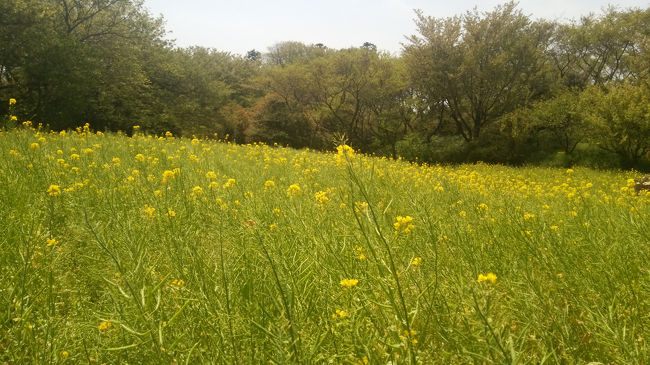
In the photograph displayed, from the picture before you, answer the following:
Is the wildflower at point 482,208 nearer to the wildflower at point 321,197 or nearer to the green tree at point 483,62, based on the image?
the wildflower at point 321,197

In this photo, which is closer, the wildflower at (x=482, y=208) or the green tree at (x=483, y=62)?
the wildflower at (x=482, y=208)

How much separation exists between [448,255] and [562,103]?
56.4ft

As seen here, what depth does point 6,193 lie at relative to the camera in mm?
2893

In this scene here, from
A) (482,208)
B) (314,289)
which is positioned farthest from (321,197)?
(482,208)

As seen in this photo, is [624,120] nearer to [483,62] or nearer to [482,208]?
[483,62]

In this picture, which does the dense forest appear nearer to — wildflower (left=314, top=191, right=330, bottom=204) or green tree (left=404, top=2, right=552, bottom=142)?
green tree (left=404, top=2, right=552, bottom=142)

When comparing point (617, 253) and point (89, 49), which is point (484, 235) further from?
point (89, 49)

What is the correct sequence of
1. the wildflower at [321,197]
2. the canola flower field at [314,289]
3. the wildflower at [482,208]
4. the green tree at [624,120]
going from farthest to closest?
1. the green tree at [624,120]
2. the wildflower at [482,208]
3. the wildflower at [321,197]
4. the canola flower field at [314,289]

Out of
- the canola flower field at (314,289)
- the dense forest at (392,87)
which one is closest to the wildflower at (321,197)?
the canola flower field at (314,289)

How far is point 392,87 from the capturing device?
68.5ft

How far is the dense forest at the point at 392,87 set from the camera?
1195cm

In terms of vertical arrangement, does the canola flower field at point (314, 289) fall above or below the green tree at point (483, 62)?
below

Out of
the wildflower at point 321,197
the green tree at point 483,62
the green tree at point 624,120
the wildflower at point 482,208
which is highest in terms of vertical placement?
the green tree at point 483,62

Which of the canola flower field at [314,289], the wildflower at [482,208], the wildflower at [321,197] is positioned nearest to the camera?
the canola flower field at [314,289]
